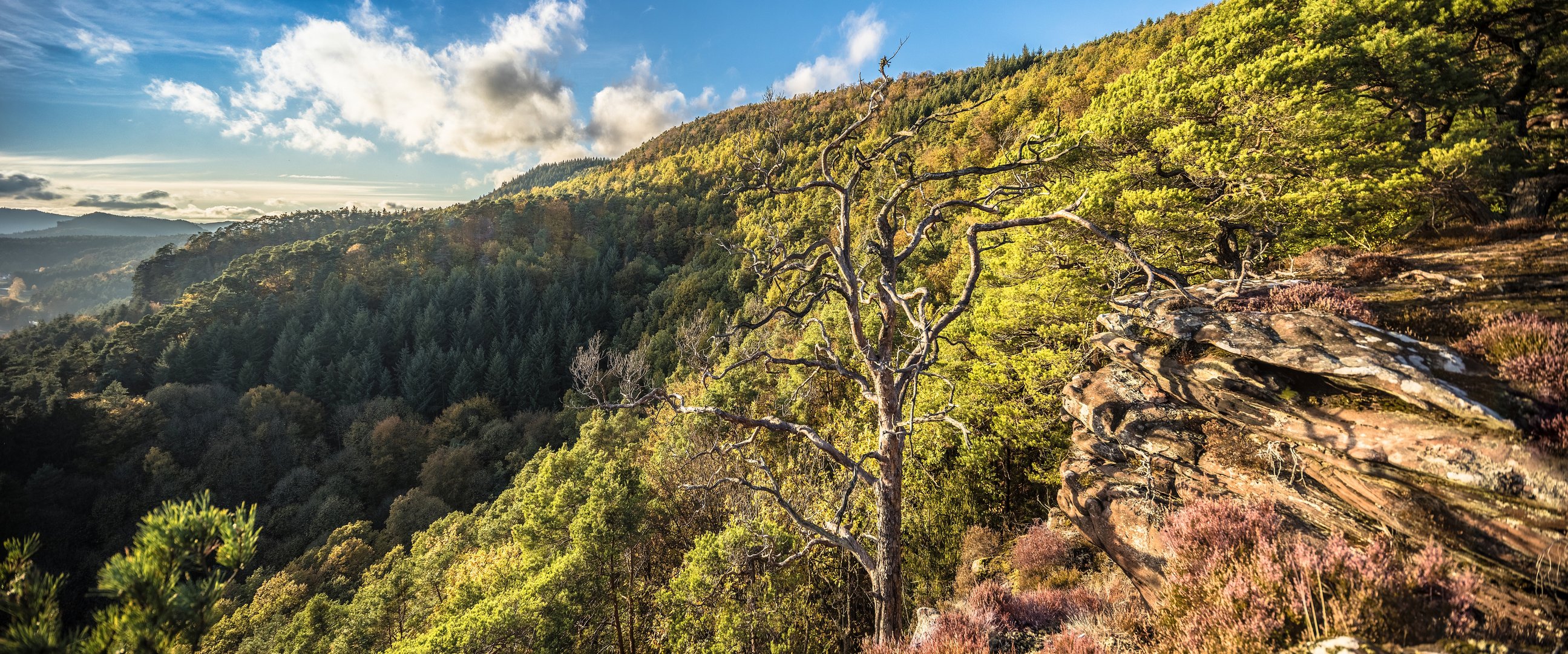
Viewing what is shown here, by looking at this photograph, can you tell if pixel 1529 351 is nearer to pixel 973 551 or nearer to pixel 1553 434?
pixel 1553 434

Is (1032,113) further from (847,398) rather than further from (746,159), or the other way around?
(746,159)

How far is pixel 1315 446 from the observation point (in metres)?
5.21

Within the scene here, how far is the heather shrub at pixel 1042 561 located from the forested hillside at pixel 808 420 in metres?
0.15

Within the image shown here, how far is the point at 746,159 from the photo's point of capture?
672 centimetres

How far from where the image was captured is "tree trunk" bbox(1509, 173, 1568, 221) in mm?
8180

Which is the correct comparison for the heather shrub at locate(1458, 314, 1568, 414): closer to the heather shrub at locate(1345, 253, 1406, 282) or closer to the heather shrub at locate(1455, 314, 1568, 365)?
the heather shrub at locate(1455, 314, 1568, 365)

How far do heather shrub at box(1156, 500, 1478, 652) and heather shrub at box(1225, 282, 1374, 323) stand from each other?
275 cm

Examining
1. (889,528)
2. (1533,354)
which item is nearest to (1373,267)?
(1533,354)

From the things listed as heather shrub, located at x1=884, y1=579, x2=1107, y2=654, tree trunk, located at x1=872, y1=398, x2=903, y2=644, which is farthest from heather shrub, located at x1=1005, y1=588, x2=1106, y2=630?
tree trunk, located at x1=872, y1=398, x2=903, y2=644

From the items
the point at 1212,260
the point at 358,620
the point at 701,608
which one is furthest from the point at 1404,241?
the point at 358,620

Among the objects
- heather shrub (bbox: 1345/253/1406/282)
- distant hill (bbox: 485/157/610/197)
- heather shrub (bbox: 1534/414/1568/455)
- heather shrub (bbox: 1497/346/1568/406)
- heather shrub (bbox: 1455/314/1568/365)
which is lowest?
heather shrub (bbox: 1534/414/1568/455)

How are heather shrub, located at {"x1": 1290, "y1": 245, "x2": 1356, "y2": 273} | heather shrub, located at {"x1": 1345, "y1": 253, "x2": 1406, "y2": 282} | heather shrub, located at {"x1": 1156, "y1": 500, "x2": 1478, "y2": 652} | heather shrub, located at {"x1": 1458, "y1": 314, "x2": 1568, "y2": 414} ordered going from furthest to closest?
heather shrub, located at {"x1": 1290, "y1": 245, "x2": 1356, "y2": 273} < heather shrub, located at {"x1": 1345, "y1": 253, "x2": 1406, "y2": 282} < heather shrub, located at {"x1": 1458, "y1": 314, "x2": 1568, "y2": 414} < heather shrub, located at {"x1": 1156, "y1": 500, "x2": 1478, "y2": 652}

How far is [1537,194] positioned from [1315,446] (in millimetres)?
8829

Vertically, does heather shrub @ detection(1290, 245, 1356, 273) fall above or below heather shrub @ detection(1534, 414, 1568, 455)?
above
